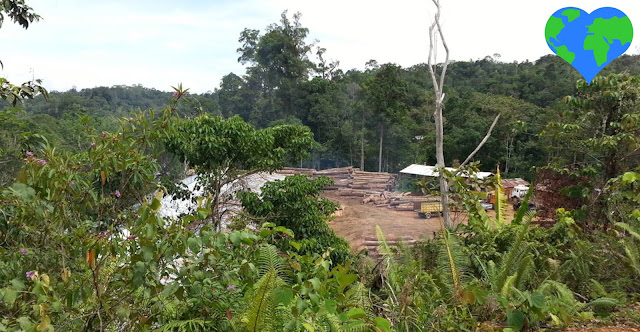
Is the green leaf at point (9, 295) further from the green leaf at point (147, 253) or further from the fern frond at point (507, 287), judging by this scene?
the fern frond at point (507, 287)

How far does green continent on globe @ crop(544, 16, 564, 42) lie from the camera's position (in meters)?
4.19

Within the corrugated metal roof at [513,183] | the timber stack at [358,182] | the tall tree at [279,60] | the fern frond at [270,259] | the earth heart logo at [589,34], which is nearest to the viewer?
the fern frond at [270,259]

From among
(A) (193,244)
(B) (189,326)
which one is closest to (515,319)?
(B) (189,326)

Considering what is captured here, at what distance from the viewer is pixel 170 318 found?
5.07 feet

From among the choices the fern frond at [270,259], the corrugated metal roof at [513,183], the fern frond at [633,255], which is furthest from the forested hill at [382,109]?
the fern frond at [270,259]

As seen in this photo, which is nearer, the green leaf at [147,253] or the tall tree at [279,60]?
the green leaf at [147,253]

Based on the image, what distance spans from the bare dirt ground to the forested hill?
341cm

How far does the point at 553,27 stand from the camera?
4.24 metres

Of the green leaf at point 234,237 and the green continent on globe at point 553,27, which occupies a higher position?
the green continent on globe at point 553,27

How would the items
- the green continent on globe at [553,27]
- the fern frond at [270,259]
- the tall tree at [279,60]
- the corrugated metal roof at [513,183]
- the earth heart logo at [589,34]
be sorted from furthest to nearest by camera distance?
the tall tree at [279,60] < the corrugated metal roof at [513,183] < the green continent on globe at [553,27] < the earth heart logo at [589,34] < the fern frond at [270,259]

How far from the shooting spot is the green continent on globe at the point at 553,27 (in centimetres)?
419

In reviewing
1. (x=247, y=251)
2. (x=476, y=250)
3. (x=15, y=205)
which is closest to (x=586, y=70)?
(x=476, y=250)

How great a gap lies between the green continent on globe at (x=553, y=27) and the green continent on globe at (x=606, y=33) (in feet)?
0.75

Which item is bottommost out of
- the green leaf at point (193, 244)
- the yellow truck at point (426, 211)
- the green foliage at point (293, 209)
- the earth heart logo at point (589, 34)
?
the yellow truck at point (426, 211)
